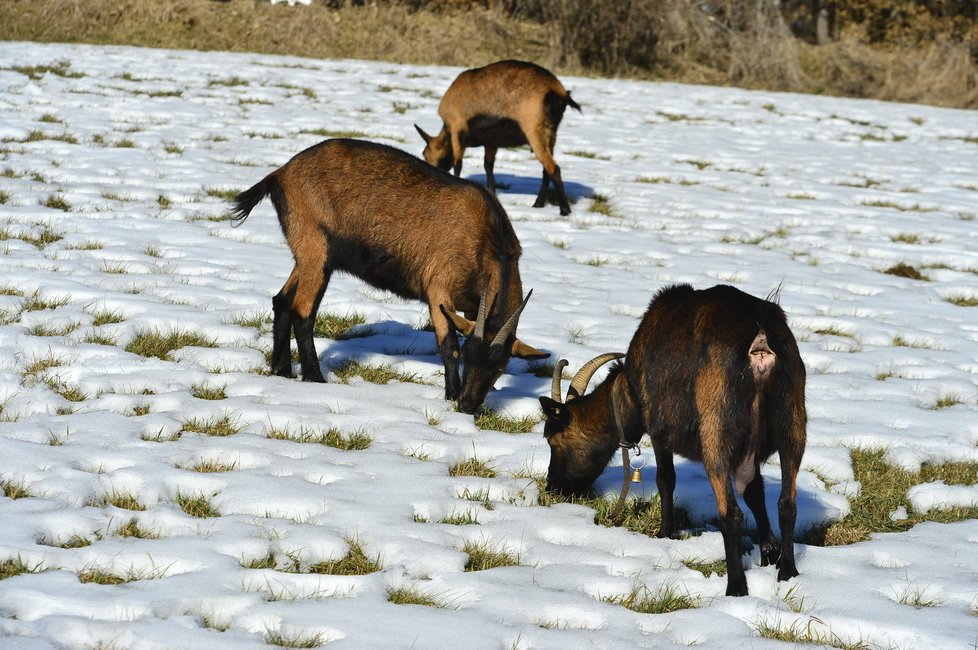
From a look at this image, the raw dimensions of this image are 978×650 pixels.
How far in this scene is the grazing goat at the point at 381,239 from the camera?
23.6 feet

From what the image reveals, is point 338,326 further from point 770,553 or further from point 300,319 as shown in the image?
point 770,553

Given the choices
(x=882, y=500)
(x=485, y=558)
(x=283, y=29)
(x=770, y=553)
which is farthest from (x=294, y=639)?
(x=283, y=29)

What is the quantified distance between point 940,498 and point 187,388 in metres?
4.72

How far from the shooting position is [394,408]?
21.9 ft

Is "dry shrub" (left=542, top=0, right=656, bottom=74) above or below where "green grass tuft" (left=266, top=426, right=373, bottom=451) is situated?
above

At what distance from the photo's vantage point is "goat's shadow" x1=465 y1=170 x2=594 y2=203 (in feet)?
45.6

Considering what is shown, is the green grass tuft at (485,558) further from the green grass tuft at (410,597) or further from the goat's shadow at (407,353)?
the goat's shadow at (407,353)

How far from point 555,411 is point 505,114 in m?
8.03

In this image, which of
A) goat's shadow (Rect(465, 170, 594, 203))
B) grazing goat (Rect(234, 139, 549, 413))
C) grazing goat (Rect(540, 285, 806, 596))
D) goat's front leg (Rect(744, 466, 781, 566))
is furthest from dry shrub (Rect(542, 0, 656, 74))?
goat's front leg (Rect(744, 466, 781, 566))

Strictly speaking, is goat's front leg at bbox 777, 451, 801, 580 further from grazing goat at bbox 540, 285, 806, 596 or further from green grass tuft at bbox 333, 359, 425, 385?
green grass tuft at bbox 333, 359, 425, 385

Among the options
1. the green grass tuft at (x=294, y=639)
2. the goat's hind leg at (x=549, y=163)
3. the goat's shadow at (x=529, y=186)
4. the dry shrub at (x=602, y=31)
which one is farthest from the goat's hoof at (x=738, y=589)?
the dry shrub at (x=602, y=31)

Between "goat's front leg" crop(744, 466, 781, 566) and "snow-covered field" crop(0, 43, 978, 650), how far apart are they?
86 millimetres

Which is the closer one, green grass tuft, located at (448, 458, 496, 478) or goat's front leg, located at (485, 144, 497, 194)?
green grass tuft, located at (448, 458, 496, 478)

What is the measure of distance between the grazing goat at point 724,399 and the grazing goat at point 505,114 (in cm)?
790
